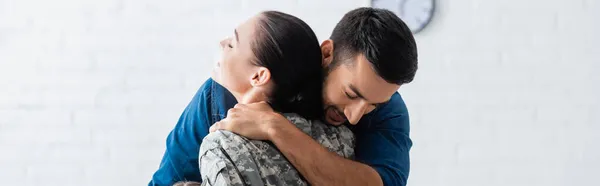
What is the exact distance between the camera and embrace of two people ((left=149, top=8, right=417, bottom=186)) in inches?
55.2

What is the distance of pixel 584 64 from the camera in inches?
123

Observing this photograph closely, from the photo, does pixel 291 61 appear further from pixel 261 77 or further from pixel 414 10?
pixel 414 10

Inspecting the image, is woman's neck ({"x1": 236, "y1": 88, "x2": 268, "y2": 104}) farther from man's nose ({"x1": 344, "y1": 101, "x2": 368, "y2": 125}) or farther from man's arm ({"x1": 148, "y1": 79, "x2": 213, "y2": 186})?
man's arm ({"x1": 148, "y1": 79, "x2": 213, "y2": 186})

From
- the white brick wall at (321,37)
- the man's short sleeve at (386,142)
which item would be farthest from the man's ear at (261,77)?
the white brick wall at (321,37)

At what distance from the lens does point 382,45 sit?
4.66 feet

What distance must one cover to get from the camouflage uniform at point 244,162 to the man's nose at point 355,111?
2.5 inches

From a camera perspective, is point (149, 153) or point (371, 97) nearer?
point (371, 97)

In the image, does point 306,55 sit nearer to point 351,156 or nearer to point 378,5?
point 351,156

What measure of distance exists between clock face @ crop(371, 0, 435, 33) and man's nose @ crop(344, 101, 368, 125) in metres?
1.66

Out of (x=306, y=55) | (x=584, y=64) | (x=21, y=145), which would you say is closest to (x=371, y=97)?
(x=306, y=55)

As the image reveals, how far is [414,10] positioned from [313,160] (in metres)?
1.75

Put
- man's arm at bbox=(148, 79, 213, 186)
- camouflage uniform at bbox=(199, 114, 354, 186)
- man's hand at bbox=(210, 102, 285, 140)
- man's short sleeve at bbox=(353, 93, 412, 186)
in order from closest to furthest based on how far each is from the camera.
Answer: camouflage uniform at bbox=(199, 114, 354, 186)
man's hand at bbox=(210, 102, 285, 140)
man's short sleeve at bbox=(353, 93, 412, 186)
man's arm at bbox=(148, 79, 213, 186)

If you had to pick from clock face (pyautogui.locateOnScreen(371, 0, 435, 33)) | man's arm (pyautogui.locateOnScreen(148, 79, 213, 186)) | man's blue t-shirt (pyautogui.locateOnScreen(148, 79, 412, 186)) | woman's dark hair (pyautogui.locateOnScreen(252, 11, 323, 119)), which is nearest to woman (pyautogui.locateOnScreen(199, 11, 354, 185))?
woman's dark hair (pyautogui.locateOnScreen(252, 11, 323, 119))

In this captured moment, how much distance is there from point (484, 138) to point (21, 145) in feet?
5.22
